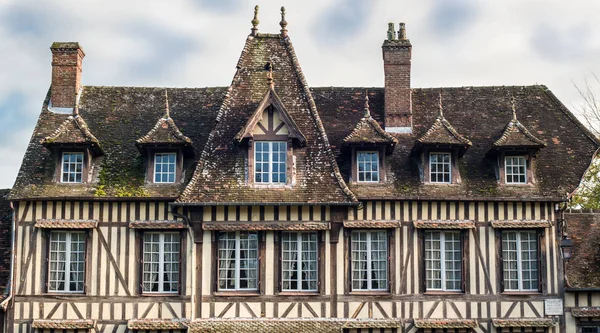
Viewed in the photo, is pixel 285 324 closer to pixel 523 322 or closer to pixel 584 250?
pixel 523 322

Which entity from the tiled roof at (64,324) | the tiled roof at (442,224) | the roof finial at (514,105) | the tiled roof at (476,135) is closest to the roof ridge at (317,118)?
the tiled roof at (476,135)

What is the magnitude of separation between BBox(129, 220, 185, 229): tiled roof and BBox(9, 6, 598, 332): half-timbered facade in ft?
0.11

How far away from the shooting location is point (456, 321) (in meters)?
19.2

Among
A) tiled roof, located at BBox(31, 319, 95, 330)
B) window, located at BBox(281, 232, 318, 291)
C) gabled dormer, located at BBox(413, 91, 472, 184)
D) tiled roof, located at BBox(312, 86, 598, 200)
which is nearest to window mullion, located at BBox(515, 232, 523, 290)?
tiled roof, located at BBox(312, 86, 598, 200)

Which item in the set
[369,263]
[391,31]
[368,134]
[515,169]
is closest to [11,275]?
[369,263]

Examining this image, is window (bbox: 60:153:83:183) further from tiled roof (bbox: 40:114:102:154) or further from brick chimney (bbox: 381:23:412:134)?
brick chimney (bbox: 381:23:412:134)

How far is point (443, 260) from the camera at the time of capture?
19.7 metres

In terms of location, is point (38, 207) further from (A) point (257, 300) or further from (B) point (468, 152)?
(B) point (468, 152)

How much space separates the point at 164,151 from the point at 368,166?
5.29 m

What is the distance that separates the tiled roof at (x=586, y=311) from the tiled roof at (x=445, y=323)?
98.0 inches

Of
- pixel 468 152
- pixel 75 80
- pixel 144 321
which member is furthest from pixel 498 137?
pixel 75 80

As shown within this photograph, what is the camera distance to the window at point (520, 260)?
19656 mm

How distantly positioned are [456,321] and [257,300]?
4896 mm

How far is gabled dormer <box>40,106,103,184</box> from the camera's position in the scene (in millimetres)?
20031
